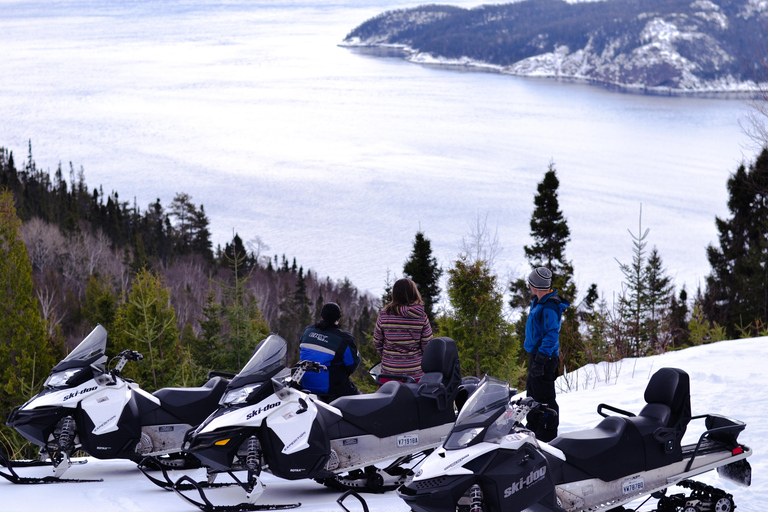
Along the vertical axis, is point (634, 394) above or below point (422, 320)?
below

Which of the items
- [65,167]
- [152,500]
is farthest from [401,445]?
[65,167]

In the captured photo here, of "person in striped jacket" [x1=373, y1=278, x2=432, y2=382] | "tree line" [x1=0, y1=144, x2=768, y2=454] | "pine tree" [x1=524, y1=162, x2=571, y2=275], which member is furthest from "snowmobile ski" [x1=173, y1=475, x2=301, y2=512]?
"pine tree" [x1=524, y1=162, x2=571, y2=275]

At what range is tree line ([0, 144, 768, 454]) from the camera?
55.8 feet

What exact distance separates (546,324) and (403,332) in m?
1.29

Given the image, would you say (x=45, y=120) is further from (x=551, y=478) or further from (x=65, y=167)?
(x=551, y=478)

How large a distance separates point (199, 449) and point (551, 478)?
103 inches

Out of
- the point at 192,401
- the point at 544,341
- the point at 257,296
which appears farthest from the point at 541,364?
the point at 257,296

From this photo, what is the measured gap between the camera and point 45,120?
545ft

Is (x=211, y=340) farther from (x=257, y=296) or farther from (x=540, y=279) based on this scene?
(x=257, y=296)

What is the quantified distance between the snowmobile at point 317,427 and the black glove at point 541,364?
67 cm

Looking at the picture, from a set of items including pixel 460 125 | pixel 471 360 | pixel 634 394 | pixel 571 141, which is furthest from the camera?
pixel 460 125

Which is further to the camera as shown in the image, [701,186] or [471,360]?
[701,186]

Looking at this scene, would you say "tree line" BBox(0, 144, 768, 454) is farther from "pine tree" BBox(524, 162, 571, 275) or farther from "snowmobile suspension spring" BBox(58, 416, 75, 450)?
"snowmobile suspension spring" BBox(58, 416, 75, 450)

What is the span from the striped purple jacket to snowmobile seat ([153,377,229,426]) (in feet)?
4.94
